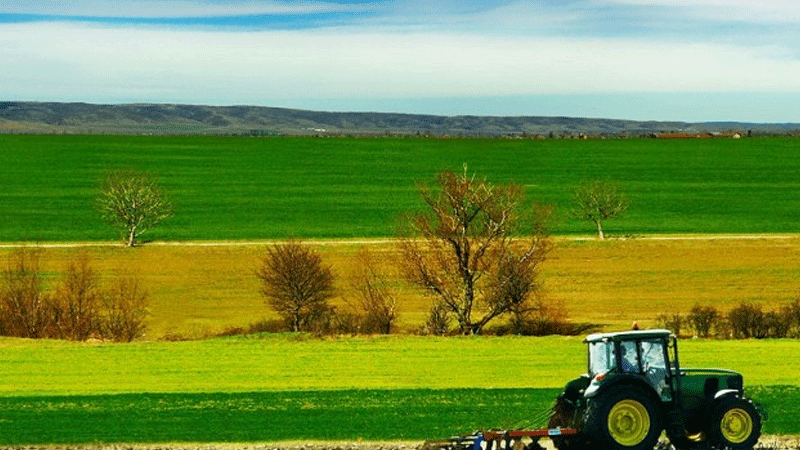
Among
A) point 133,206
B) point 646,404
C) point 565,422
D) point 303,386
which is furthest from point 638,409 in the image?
point 133,206

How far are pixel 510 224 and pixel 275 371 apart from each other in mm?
21784

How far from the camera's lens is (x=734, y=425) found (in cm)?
2158

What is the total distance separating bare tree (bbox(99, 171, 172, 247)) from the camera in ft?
300

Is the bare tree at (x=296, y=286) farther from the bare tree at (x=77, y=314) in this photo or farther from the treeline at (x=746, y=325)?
the treeline at (x=746, y=325)

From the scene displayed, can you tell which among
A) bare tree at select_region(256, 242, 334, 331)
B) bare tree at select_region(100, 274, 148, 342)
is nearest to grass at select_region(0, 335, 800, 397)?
bare tree at select_region(100, 274, 148, 342)

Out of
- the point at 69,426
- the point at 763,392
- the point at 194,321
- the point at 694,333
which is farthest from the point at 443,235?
the point at 69,426

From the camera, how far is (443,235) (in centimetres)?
5475

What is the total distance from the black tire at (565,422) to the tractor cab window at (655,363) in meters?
1.45

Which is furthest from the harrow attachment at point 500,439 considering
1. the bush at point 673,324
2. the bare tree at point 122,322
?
the bare tree at point 122,322

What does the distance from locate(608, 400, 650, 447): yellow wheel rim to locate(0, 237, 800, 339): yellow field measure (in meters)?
33.1

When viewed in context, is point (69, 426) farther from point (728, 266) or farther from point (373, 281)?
point (728, 266)

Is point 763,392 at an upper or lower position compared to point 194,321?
upper

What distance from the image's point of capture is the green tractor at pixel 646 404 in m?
20.6

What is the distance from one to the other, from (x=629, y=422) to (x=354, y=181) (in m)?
118
